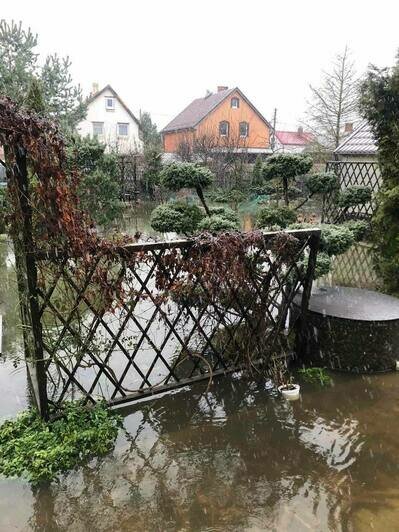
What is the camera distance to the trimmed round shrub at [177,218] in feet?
16.0

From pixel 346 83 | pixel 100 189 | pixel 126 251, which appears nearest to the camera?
pixel 126 251

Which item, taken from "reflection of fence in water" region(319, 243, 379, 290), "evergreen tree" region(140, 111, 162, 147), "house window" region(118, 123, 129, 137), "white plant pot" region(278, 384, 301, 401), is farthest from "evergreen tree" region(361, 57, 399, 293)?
"house window" region(118, 123, 129, 137)

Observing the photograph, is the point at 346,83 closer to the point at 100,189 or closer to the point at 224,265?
the point at 100,189

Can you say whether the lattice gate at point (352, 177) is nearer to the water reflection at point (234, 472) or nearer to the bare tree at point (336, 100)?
the water reflection at point (234, 472)

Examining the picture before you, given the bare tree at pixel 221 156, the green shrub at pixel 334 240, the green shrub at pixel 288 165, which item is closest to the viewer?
the green shrub at pixel 334 240

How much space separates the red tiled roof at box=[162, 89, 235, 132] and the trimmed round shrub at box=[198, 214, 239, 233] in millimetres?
21561

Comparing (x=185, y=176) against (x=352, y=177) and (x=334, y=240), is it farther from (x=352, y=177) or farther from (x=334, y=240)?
(x=352, y=177)

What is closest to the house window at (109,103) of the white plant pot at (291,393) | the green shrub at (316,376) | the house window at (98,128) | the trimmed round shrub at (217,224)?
the house window at (98,128)

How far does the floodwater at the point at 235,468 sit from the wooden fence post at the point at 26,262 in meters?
0.64

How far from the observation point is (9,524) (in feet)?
7.36

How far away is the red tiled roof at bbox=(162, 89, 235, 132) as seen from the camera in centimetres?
2601

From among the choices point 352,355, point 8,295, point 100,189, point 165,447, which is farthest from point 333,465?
point 100,189

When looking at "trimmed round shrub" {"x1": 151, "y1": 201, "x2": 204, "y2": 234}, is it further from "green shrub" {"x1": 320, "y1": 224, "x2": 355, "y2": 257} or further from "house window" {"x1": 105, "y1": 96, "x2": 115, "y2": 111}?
"house window" {"x1": 105, "y1": 96, "x2": 115, "y2": 111}

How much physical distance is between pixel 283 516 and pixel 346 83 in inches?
745
